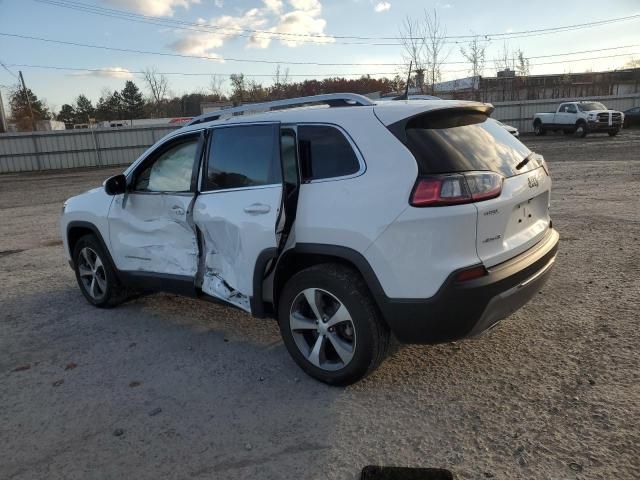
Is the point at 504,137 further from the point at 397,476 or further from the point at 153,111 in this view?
the point at 153,111

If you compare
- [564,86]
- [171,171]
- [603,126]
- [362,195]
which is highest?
[564,86]

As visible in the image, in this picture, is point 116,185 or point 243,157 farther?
point 116,185

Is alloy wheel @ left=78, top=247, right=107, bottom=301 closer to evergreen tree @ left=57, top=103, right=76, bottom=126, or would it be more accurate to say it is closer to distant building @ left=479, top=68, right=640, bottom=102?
distant building @ left=479, top=68, right=640, bottom=102

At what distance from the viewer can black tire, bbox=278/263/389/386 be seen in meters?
3.21

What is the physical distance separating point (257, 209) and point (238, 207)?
212mm

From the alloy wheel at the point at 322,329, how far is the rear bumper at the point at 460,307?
1.17 feet

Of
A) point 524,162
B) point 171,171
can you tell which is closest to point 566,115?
point 524,162

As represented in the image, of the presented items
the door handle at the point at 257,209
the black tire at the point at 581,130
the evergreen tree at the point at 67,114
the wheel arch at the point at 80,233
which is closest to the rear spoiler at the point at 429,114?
the door handle at the point at 257,209

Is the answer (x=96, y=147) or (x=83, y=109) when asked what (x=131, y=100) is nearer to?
(x=83, y=109)

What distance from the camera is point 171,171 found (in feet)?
14.8

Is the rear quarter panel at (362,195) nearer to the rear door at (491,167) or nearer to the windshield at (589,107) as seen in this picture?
the rear door at (491,167)

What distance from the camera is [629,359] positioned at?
352 centimetres

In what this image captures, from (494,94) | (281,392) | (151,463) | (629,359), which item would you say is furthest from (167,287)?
(494,94)

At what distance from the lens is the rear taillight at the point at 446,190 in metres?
2.91
